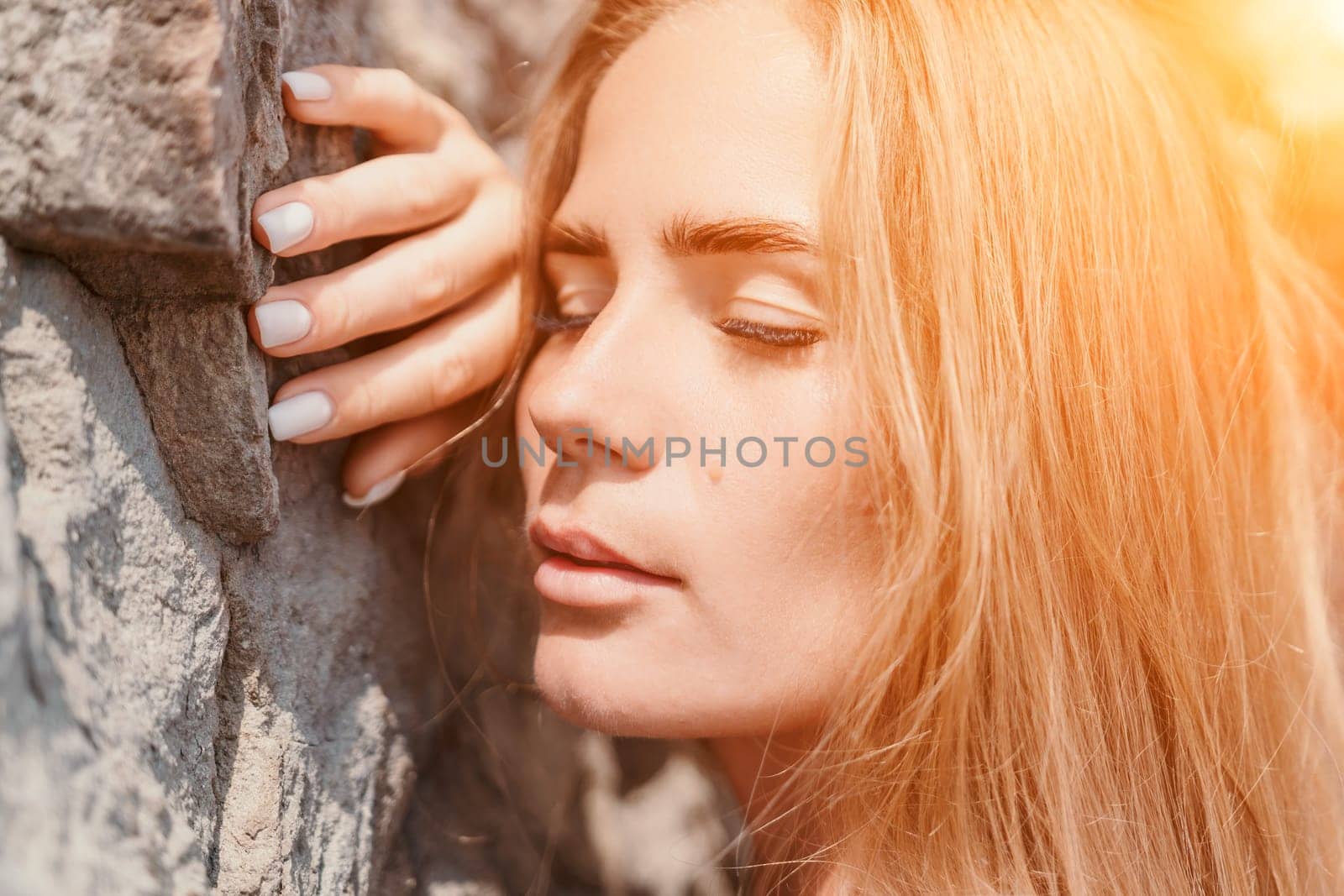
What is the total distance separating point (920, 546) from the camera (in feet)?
3.43

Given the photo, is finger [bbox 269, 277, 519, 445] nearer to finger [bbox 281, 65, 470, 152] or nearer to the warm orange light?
finger [bbox 281, 65, 470, 152]

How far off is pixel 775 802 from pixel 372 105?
3.56 feet

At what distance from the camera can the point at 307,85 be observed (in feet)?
3.63

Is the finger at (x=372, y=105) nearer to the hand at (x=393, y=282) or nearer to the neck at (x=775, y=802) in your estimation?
the hand at (x=393, y=282)

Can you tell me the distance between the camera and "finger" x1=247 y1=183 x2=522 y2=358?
107 centimetres

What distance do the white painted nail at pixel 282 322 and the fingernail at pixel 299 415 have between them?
0.08 m

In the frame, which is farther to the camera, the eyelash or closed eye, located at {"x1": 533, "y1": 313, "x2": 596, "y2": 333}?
closed eye, located at {"x1": 533, "y1": 313, "x2": 596, "y2": 333}

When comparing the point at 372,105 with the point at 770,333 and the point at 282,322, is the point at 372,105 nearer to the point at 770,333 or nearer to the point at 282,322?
the point at 282,322

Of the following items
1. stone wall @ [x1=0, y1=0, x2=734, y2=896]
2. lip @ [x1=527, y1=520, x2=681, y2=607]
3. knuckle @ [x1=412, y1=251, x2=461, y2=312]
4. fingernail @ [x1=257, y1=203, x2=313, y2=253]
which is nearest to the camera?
stone wall @ [x1=0, y1=0, x2=734, y2=896]

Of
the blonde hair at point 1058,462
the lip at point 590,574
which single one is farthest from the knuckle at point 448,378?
the blonde hair at point 1058,462

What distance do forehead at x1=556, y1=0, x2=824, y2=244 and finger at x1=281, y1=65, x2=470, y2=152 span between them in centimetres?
21

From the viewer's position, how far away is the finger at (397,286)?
1.07m

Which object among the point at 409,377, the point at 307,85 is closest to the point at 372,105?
the point at 307,85

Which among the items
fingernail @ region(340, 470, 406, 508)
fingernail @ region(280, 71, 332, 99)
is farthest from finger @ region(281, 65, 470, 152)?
fingernail @ region(340, 470, 406, 508)
